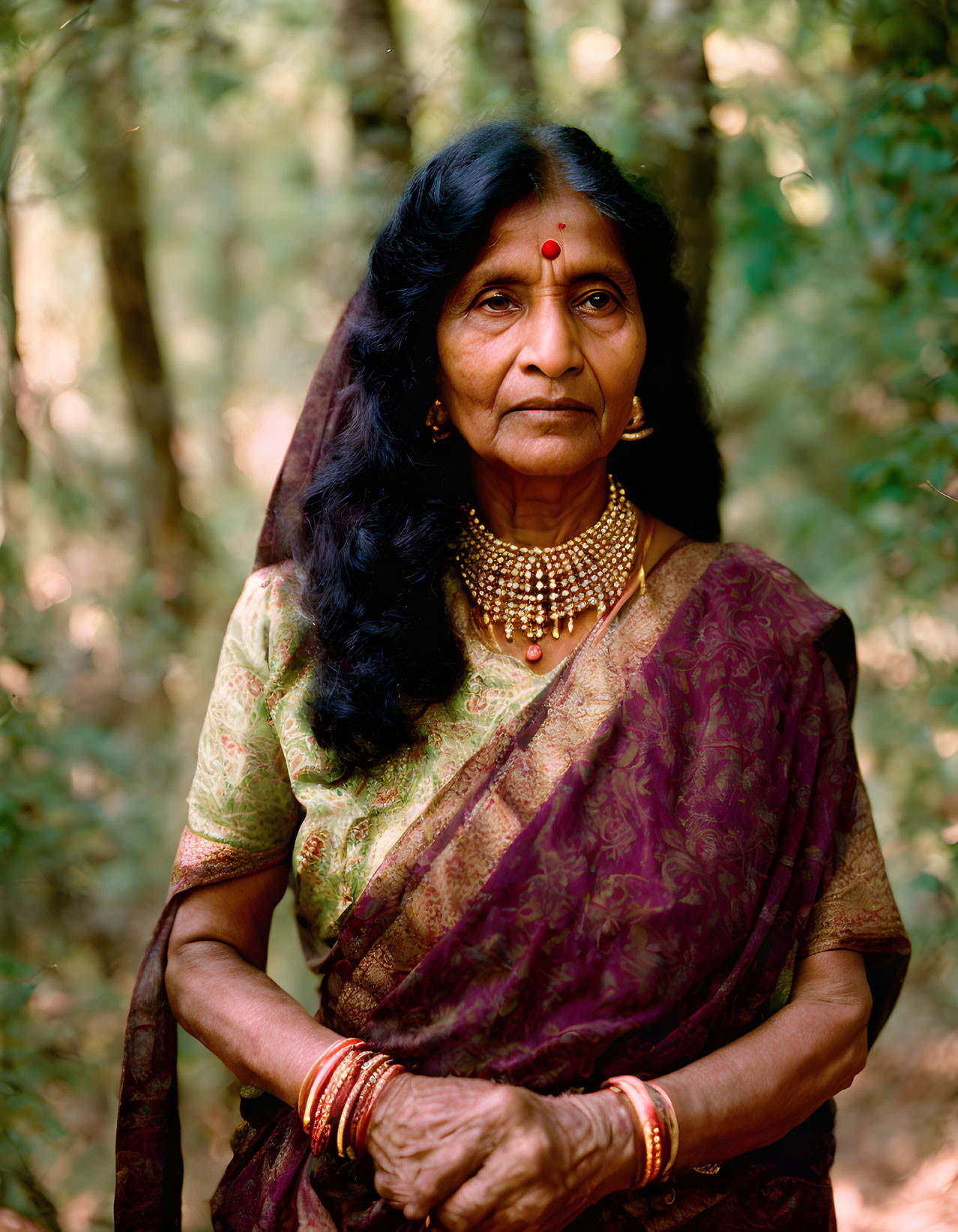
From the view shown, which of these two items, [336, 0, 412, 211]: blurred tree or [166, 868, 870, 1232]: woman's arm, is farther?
[336, 0, 412, 211]: blurred tree

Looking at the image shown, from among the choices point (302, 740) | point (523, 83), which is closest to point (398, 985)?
point (302, 740)

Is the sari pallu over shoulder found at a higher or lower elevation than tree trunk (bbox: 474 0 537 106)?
lower

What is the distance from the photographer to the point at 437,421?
1.67m

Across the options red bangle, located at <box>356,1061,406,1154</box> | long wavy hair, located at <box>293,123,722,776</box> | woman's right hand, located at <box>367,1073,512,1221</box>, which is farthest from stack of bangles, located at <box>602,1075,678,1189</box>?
long wavy hair, located at <box>293,123,722,776</box>

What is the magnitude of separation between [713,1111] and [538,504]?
929 millimetres

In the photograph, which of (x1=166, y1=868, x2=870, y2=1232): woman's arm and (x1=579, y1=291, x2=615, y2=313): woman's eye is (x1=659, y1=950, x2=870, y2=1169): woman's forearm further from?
(x1=579, y1=291, x2=615, y2=313): woman's eye

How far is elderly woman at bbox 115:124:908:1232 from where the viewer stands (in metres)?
1.38

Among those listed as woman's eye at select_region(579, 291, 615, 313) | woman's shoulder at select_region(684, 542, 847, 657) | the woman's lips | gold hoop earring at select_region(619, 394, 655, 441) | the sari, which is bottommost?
the sari

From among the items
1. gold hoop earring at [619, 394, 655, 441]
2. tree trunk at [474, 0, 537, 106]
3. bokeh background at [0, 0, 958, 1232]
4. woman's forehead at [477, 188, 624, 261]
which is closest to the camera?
woman's forehead at [477, 188, 624, 261]

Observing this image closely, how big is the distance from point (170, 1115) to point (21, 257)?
3.20m

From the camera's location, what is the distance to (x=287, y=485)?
1800mm

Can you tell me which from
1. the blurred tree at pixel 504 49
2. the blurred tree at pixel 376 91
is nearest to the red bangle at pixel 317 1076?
the blurred tree at pixel 376 91

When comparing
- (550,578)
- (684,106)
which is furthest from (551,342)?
(684,106)

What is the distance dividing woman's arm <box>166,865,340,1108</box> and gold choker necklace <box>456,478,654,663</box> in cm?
59
